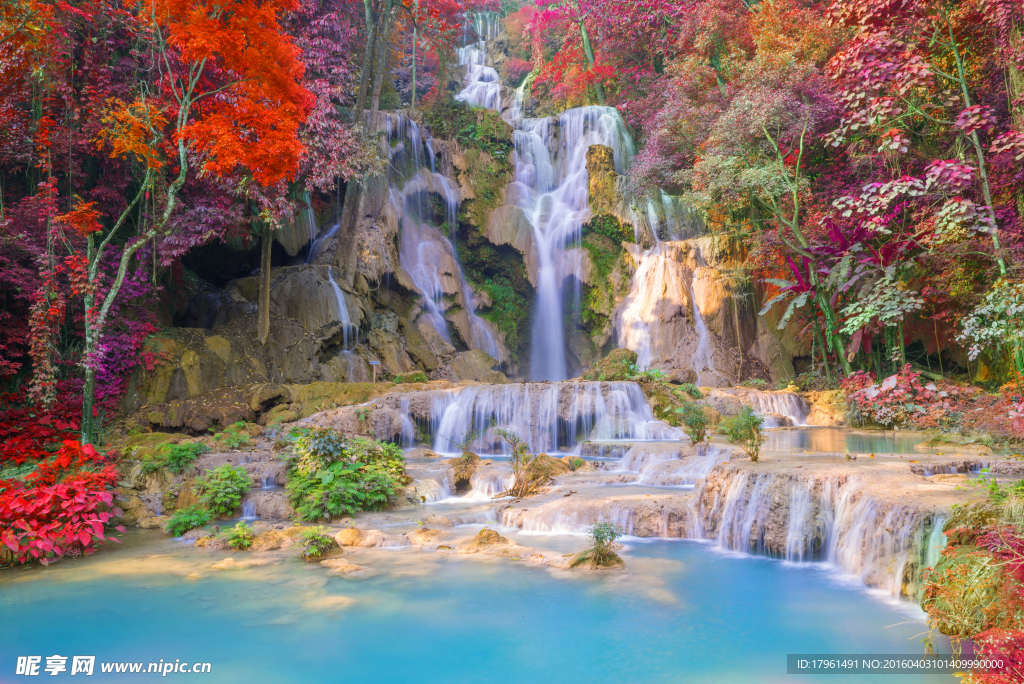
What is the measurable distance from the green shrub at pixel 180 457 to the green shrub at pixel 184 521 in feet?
4.99

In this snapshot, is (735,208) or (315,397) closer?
(315,397)

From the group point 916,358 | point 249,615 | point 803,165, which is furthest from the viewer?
point 803,165

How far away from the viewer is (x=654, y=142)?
1828 cm

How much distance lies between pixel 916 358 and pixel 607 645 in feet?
45.1

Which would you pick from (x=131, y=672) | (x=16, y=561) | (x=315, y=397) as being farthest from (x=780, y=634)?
(x=315, y=397)

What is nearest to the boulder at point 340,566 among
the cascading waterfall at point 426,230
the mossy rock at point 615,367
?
the mossy rock at point 615,367

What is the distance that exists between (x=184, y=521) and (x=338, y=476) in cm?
173

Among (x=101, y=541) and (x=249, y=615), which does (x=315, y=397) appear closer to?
(x=101, y=541)

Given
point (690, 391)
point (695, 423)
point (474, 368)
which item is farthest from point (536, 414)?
point (474, 368)

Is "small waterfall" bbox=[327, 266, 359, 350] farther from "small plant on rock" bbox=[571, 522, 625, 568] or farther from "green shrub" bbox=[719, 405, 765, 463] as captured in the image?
"small plant on rock" bbox=[571, 522, 625, 568]

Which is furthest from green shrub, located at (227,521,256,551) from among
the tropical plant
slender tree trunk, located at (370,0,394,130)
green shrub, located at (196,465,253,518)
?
slender tree trunk, located at (370,0,394,130)

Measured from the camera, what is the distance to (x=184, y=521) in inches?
267

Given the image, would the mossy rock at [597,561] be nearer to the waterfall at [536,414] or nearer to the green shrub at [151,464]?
the waterfall at [536,414]

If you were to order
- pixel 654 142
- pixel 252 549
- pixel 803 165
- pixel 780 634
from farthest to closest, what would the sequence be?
pixel 654 142
pixel 803 165
pixel 252 549
pixel 780 634
